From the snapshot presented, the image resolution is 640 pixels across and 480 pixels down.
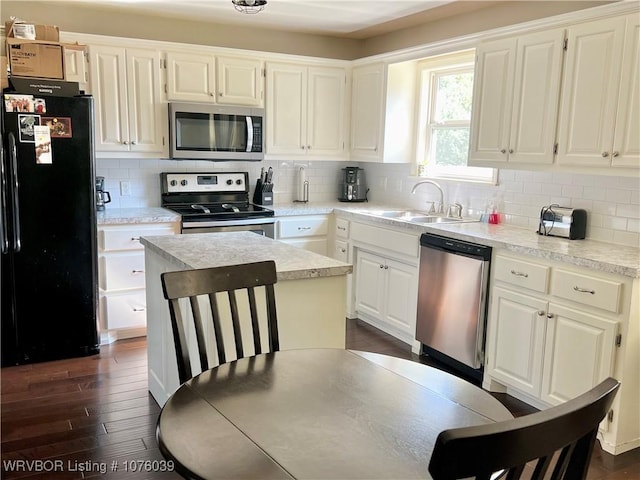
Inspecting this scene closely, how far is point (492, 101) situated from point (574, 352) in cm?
169

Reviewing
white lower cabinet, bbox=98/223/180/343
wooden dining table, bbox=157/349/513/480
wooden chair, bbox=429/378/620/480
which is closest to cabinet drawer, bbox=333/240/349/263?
white lower cabinet, bbox=98/223/180/343

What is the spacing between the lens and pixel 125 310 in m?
4.09

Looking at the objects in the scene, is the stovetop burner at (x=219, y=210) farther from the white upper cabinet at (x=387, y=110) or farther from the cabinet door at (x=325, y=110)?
the white upper cabinet at (x=387, y=110)

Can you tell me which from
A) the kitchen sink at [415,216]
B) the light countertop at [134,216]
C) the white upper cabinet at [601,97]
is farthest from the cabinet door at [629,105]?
the light countertop at [134,216]

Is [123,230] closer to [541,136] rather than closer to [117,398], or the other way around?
[117,398]

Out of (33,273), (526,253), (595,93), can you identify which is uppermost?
(595,93)

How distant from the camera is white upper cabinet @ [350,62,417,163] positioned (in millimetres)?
4730

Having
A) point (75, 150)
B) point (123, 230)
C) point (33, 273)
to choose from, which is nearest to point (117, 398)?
point (33, 273)

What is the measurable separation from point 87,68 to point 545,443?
410 centimetres

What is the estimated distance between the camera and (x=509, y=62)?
352cm

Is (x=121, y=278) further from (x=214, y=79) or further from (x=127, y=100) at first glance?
(x=214, y=79)

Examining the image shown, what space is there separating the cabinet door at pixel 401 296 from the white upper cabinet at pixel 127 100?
6.78ft

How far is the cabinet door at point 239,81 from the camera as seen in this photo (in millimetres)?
4566

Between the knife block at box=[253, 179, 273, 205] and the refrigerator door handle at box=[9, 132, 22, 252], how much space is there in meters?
2.04
